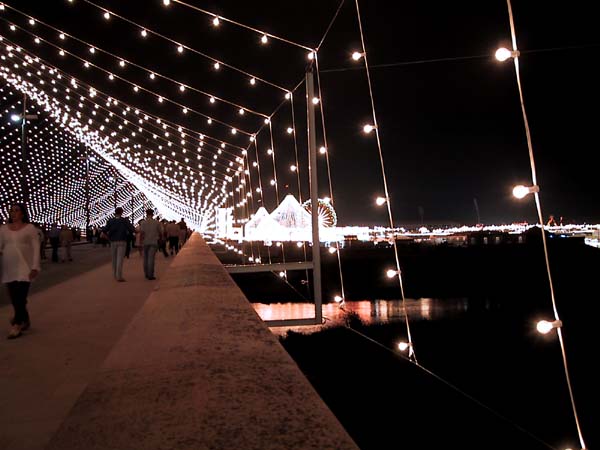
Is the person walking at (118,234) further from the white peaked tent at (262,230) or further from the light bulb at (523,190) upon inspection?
the white peaked tent at (262,230)

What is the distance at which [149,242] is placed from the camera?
11.0 metres

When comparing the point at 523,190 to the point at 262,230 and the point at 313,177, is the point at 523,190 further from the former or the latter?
the point at 262,230

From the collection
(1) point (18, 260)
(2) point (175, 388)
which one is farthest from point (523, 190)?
(1) point (18, 260)

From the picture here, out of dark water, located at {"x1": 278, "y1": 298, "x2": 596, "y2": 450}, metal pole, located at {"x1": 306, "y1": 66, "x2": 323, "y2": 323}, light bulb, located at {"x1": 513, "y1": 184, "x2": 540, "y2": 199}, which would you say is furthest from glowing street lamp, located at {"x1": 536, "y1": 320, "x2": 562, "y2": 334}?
metal pole, located at {"x1": 306, "y1": 66, "x2": 323, "y2": 323}

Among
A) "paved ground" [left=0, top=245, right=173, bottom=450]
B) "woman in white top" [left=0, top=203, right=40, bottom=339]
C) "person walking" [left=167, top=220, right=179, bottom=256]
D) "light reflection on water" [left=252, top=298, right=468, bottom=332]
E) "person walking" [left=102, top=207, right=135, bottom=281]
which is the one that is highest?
"person walking" [left=167, top=220, right=179, bottom=256]

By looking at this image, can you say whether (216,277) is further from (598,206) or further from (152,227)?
(152,227)

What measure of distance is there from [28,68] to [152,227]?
28.7 ft

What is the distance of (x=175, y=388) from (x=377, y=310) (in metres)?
19.0

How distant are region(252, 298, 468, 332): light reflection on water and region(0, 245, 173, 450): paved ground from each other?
8.37 meters

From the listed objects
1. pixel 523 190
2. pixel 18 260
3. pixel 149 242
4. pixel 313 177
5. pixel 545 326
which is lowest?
pixel 545 326

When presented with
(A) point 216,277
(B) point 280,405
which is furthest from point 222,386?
(A) point 216,277

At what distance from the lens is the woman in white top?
18.2 ft

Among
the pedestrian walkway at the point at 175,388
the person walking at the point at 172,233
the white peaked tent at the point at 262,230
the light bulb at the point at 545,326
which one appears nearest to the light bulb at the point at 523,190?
the light bulb at the point at 545,326

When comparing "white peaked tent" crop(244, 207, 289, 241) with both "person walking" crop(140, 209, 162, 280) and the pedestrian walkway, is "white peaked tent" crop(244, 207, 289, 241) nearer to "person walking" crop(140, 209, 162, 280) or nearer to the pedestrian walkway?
"person walking" crop(140, 209, 162, 280)
